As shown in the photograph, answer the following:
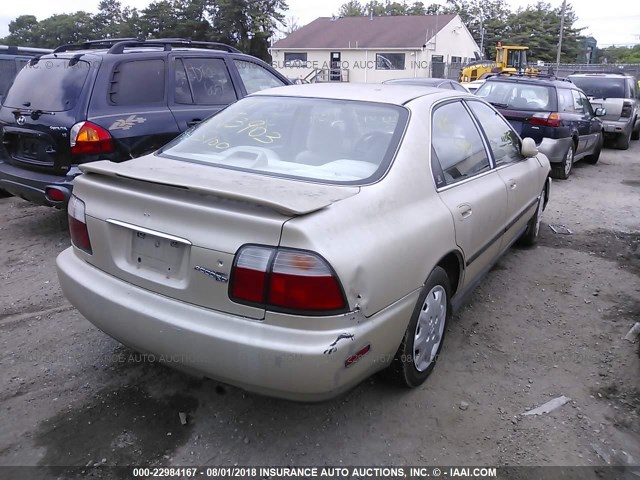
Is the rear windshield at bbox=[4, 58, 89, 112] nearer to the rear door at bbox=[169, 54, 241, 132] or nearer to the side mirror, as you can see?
the rear door at bbox=[169, 54, 241, 132]

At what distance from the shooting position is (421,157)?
2.89m

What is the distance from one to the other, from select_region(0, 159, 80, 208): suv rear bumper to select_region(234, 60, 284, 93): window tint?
2.58 m

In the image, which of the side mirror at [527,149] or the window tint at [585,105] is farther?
the window tint at [585,105]

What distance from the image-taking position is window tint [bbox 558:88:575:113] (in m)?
8.56

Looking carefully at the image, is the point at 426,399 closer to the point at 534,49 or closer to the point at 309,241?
the point at 309,241

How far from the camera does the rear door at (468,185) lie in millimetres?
3098

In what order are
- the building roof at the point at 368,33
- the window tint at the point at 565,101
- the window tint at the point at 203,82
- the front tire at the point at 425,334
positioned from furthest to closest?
1. the building roof at the point at 368,33
2. the window tint at the point at 565,101
3. the window tint at the point at 203,82
4. the front tire at the point at 425,334

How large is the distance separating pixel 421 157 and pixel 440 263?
60cm

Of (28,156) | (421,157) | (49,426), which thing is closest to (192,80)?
(28,156)

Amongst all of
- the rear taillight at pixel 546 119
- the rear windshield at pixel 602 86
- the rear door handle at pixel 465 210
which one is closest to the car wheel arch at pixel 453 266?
the rear door handle at pixel 465 210

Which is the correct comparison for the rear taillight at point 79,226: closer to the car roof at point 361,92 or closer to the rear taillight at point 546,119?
the car roof at point 361,92

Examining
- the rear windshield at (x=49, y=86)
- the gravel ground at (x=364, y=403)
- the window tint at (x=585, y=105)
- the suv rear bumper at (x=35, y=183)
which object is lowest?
the gravel ground at (x=364, y=403)

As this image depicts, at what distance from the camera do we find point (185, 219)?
231 cm

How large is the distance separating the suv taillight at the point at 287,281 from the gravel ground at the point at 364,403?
854 millimetres
